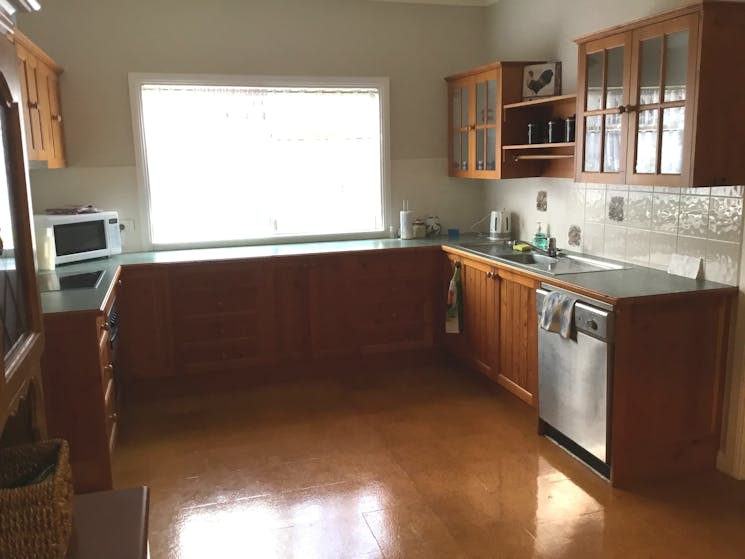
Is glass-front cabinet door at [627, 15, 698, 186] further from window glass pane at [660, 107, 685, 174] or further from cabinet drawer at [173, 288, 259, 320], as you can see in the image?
cabinet drawer at [173, 288, 259, 320]

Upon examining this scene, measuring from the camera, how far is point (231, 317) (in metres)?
4.13

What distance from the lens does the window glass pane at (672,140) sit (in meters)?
2.71

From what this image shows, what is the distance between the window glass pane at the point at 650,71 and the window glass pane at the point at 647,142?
6 cm

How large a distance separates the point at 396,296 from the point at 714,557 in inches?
98.9

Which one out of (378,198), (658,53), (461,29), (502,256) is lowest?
(502,256)

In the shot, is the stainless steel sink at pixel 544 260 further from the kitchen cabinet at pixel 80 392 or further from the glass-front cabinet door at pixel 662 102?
the kitchen cabinet at pixel 80 392

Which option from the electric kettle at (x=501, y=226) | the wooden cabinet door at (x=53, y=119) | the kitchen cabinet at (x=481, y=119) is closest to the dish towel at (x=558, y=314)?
the kitchen cabinet at (x=481, y=119)

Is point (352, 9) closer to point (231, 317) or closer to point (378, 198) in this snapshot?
point (378, 198)

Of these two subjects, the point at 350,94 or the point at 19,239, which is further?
the point at 350,94

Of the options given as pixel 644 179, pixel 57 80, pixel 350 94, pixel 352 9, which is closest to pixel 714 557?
pixel 644 179

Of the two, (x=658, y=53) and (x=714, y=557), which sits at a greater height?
A: (x=658, y=53)

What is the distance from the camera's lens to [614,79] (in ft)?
10.0

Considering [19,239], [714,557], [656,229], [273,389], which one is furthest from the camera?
[273,389]

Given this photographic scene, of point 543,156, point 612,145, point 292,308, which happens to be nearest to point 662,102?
point 612,145
